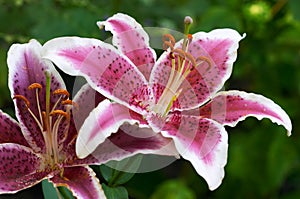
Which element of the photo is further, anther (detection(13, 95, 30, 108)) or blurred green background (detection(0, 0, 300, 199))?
blurred green background (detection(0, 0, 300, 199))

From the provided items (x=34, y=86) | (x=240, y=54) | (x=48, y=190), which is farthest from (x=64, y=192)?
(x=240, y=54)

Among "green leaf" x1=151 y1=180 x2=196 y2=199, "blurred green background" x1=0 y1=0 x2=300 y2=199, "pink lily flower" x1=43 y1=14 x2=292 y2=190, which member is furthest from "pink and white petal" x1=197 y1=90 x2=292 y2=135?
"green leaf" x1=151 y1=180 x2=196 y2=199

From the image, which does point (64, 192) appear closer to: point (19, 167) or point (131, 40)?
point (19, 167)

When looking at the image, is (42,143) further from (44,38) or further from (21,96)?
(44,38)

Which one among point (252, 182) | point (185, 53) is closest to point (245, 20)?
point (252, 182)

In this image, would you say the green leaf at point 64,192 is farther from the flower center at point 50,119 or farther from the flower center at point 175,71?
the flower center at point 175,71

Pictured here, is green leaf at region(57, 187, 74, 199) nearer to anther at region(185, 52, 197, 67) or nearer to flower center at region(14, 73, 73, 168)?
flower center at region(14, 73, 73, 168)
